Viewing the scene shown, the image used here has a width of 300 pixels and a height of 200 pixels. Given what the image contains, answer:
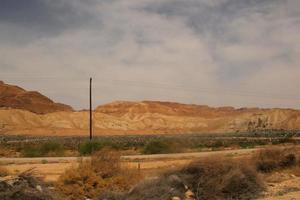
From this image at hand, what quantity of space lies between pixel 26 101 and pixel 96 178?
17415 centimetres

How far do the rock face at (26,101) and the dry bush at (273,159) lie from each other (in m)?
157

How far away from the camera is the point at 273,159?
28.4 meters

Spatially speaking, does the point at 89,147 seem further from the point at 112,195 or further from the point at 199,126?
the point at 199,126

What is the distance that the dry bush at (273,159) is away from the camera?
1105 inches

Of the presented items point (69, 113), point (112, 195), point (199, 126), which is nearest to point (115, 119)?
point (69, 113)

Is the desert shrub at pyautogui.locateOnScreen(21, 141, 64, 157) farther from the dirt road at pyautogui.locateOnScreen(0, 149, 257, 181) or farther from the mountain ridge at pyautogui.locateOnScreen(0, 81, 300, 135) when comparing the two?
the mountain ridge at pyautogui.locateOnScreen(0, 81, 300, 135)

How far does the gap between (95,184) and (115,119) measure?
150 meters

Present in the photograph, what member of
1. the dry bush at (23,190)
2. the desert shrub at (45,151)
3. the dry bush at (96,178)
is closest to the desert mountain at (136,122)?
the desert shrub at (45,151)

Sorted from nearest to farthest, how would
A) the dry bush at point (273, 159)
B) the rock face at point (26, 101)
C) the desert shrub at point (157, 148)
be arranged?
1. the dry bush at point (273, 159)
2. the desert shrub at point (157, 148)
3. the rock face at point (26, 101)

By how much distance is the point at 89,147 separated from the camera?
5538cm

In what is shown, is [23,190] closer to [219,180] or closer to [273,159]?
[219,180]

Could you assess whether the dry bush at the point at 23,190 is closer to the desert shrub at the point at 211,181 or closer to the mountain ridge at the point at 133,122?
the desert shrub at the point at 211,181

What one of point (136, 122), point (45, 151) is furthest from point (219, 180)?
point (136, 122)

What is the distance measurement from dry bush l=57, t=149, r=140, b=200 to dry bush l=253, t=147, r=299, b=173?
33.1 ft
